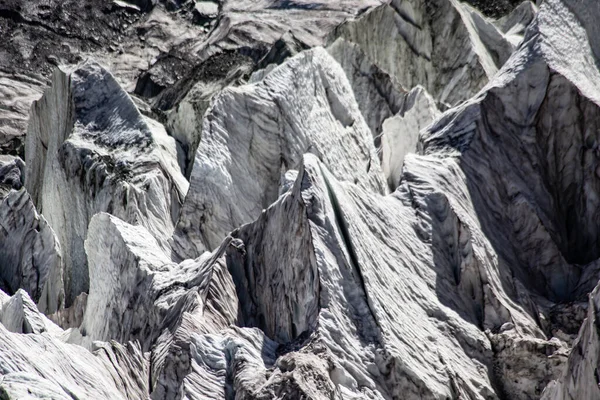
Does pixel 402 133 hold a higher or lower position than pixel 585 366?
higher

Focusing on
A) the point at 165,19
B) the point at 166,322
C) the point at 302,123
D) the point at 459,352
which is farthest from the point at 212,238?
the point at 165,19

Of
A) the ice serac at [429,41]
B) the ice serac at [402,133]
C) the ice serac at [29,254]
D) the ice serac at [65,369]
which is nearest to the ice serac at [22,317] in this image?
the ice serac at [65,369]

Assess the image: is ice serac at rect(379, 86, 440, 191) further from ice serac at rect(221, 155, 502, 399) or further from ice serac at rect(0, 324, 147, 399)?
ice serac at rect(0, 324, 147, 399)

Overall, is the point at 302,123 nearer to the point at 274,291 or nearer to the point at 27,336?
the point at 274,291

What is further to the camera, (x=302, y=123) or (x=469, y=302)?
(x=302, y=123)

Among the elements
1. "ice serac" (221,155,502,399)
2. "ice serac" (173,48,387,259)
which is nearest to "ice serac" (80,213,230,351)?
"ice serac" (221,155,502,399)

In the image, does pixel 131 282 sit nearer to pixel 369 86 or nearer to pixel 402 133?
pixel 402 133

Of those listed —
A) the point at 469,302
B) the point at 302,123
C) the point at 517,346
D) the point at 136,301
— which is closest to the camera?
the point at 517,346

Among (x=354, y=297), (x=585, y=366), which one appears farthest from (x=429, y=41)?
(x=585, y=366)
